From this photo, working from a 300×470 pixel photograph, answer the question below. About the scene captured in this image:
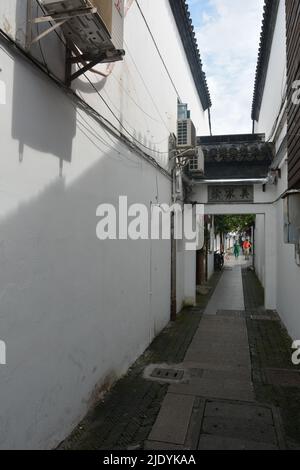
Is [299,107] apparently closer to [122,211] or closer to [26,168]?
[122,211]

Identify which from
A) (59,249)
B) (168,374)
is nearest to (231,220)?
(168,374)

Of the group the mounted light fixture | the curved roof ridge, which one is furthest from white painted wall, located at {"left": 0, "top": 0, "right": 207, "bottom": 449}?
the curved roof ridge

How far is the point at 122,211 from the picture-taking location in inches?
213

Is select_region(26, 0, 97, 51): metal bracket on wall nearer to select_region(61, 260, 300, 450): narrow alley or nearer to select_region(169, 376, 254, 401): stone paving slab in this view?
select_region(61, 260, 300, 450): narrow alley

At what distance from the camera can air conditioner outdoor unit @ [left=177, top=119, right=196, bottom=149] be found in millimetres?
8961

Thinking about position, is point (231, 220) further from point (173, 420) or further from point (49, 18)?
point (49, 18)

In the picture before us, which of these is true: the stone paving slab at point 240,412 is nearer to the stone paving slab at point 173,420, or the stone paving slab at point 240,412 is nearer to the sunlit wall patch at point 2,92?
the stone paving slab at point 173,420

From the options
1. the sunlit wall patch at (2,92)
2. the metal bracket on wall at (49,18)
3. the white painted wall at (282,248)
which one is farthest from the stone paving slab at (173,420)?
the metal bracket on wall at (49,18)

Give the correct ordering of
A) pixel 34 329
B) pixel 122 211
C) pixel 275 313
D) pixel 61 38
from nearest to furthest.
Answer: pixel 34 329 < pixel 61 38 < pixel 122 211 < pixel 275 313

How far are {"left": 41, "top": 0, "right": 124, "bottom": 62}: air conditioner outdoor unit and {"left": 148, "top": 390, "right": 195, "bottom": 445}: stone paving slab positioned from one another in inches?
160

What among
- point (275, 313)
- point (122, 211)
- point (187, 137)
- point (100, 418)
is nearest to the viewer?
point (100, 418)

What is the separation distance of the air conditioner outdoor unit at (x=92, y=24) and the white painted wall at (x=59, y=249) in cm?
29
